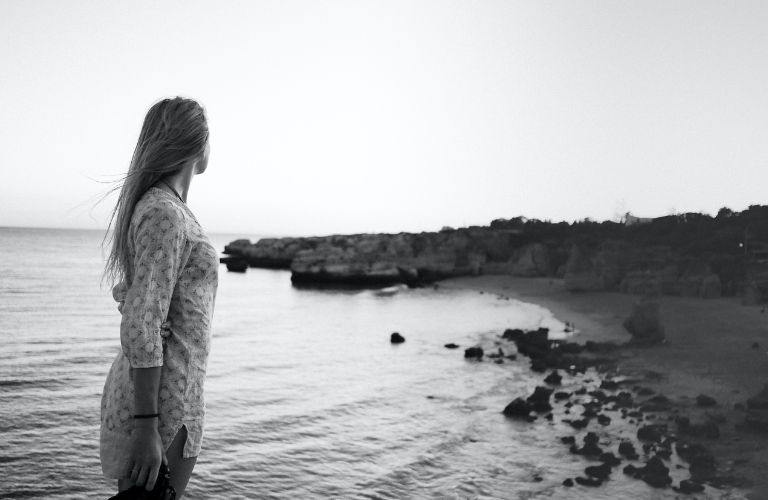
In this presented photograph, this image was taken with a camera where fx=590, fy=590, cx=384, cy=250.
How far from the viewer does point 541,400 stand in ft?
43.6

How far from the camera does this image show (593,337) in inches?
890

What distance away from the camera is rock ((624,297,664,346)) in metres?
19.7

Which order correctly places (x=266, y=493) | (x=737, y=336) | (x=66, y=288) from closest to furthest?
(x=266, y=493) → (x=737, y=336) → (x=66, y=288)

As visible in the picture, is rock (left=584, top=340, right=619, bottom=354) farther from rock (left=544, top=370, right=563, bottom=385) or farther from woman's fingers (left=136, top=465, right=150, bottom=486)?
woman's fingers (left=136, top=465, right=150, bottom=486)

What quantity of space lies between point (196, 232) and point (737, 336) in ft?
66.0

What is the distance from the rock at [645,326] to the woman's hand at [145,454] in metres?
19.8

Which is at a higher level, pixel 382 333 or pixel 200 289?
pixel 200 289

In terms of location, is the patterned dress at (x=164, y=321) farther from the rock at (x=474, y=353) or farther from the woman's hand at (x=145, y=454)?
the rock at (x=474, y=353)

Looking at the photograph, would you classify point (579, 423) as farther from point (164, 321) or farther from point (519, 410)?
point (164, 321)

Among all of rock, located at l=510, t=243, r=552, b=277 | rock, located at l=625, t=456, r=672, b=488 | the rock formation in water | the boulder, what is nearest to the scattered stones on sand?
rock, located at l=625, t=456, r=672, b=488

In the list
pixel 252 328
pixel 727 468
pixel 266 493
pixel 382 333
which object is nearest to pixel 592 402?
pixel 727 468

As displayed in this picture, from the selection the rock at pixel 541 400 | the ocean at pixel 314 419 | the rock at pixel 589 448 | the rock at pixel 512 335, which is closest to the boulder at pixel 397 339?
the ocean at pixel 314 419

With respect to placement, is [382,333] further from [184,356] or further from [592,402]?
[184,356]

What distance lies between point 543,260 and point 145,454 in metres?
54.9
